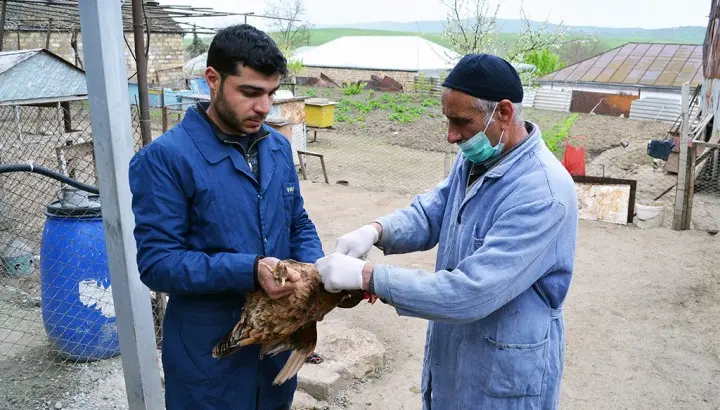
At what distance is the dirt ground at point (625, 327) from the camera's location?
4711 mm

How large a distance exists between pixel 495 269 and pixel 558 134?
1839 cm

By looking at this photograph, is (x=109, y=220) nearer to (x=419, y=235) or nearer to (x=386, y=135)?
(x=419, y=235)

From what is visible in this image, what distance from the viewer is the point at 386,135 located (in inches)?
795

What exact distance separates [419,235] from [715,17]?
19.0 metres

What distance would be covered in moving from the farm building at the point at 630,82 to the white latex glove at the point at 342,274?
78.5 ft

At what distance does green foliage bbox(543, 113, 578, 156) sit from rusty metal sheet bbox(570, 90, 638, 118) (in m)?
1.58

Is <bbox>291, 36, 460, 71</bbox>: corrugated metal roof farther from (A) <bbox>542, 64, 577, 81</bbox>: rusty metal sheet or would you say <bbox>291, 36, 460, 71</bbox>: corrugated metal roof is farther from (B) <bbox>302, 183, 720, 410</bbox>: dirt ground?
(B) <bbox>302, 183, 720, 410</bbox>: dirt ground

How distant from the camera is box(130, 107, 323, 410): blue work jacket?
2057 millimetres

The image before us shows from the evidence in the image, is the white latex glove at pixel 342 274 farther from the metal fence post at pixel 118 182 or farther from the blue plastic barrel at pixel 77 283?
the blue plastic barrel at pixel 77 283

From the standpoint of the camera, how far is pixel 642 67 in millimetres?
28578

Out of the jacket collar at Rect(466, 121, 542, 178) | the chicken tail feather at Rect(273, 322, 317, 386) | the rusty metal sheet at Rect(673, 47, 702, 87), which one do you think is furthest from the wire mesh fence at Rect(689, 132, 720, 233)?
the rusty metal sheet at Rect(673, 47, 702, 87)

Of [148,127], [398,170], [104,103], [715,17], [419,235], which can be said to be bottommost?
[398,170]

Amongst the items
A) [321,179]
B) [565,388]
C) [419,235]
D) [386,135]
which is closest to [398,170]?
[321,179]

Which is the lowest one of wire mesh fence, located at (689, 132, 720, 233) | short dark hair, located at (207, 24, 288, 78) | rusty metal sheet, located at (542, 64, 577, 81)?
wire mesh fence, located at (689, 132, 720, 233)
